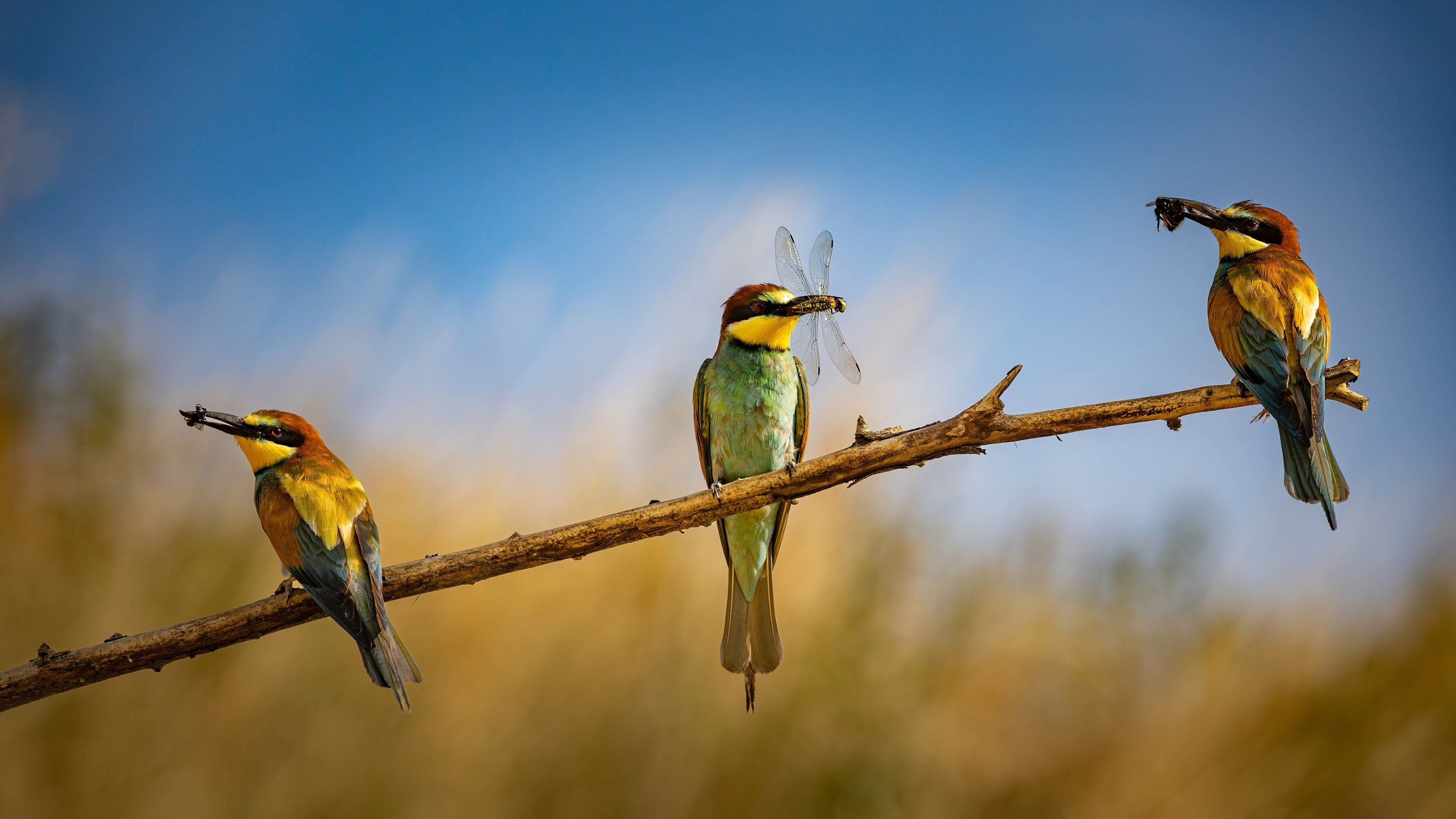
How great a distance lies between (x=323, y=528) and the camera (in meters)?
1.93

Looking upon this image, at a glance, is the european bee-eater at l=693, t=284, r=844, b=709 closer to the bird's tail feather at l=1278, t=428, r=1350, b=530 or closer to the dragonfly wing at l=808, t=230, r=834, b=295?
the dragonfly wing at l=808, t=230, r=834, b=295

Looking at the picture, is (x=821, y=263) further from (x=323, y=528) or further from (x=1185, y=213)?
(x=323, y=528)

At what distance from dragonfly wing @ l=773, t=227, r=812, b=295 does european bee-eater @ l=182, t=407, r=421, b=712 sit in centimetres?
127

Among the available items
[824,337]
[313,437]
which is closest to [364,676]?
[313,437]

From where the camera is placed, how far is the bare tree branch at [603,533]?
179 cm

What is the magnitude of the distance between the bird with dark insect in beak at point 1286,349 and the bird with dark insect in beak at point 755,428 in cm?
101

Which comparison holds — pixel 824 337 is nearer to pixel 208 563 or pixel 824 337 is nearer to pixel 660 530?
pixel 660 530

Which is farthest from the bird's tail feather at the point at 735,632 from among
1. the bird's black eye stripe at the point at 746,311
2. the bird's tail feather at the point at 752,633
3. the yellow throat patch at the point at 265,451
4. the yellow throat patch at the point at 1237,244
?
the yellow throat patch at the point at 1237,244

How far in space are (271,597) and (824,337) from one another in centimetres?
154

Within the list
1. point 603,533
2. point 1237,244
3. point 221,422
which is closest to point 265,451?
point 221,422

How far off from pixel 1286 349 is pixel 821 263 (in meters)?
1.15

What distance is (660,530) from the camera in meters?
1.97

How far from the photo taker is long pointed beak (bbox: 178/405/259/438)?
206 cm

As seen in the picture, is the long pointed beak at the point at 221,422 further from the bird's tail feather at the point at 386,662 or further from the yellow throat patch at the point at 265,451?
the bird's tail feather at the point at 386,662
